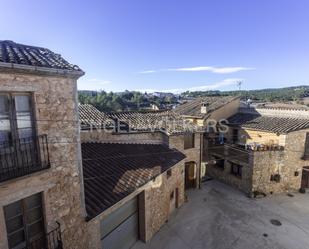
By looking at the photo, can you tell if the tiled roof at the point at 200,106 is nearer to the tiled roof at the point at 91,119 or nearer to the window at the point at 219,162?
the window at the point at 219,162

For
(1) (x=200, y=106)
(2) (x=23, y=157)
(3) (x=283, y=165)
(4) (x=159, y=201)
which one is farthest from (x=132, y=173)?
(1) (x=200, y=106)

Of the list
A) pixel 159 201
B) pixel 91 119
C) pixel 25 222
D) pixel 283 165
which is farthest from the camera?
pixel 283 165

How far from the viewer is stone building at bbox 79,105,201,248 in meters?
9.20

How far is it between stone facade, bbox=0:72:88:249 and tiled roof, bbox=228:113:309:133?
1801cm

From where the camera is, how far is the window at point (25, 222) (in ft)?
18.1

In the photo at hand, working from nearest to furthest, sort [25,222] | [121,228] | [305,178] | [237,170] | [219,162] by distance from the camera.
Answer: [25,222] < [121,228] < [305,178] < [237,170] < [219,162]

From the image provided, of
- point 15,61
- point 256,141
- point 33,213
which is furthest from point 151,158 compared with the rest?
point 256,141

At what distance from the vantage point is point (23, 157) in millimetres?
5562

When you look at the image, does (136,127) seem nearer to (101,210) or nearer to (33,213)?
(101,210)

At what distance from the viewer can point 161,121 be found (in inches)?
732

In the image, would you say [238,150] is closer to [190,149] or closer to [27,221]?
[190,149]

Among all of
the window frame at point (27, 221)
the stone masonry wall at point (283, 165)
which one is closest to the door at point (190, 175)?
the stone masonry wall at point (283, 165)

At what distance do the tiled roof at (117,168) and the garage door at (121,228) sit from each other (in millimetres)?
1547

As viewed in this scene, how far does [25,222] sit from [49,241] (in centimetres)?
98
